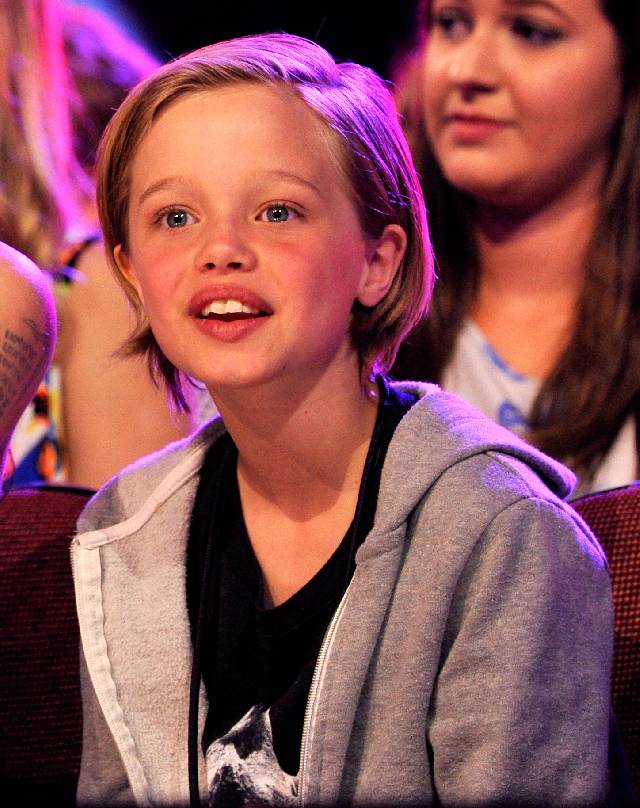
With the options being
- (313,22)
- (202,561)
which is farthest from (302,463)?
(313,22)

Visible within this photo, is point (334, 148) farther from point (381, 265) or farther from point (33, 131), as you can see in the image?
point (33, 131)

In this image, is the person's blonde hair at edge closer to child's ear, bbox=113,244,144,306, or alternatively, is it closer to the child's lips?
child's ear, bbox=113,244,144,306

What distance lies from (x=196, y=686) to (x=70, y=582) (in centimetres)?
22

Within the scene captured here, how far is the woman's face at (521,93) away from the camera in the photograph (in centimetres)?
185

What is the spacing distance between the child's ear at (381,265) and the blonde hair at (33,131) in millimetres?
984

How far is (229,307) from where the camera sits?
110 cm

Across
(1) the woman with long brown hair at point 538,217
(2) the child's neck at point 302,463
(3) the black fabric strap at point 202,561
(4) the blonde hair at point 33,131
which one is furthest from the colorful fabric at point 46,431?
(2) the child's neck at point 302,463

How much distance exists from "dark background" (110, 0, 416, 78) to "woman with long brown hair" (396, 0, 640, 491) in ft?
1.59

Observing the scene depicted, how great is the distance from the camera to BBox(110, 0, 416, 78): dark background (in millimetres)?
2498

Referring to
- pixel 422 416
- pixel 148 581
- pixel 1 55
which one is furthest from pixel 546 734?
pixel 1 55

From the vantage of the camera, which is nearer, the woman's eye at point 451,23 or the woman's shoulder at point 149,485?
the woman's shoulder at point 149,485

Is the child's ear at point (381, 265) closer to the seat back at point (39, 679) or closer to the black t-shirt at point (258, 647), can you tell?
the black t-shirt at point (258, 647)

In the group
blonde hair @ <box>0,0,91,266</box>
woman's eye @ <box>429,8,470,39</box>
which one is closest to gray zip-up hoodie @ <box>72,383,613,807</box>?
woman's eye @ <box>429,8,470,39</box>

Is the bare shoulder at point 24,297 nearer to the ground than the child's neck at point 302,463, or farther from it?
farther from it
